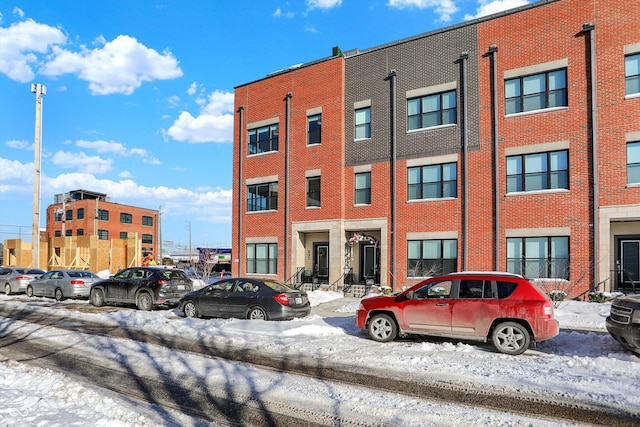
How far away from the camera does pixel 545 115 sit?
1927 centimetres

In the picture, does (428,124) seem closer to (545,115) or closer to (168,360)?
(545,115)

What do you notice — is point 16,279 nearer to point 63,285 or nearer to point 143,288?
point 63,285

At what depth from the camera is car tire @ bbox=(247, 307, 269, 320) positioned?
14161 mm

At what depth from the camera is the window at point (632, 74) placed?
1770 cm

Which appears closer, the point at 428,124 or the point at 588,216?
the point at 588,216

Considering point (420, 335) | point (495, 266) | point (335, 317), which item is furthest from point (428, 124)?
point (420, 335)

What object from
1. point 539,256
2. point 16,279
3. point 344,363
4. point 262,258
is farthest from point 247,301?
point 16,279

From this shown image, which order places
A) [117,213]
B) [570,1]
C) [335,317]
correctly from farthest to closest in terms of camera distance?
1. [117,213]
2. [570,1]
3. [335,317]

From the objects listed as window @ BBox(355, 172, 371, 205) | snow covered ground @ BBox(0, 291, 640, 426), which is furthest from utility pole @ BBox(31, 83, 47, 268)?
window @ BBox(355, 172, 371, 205)

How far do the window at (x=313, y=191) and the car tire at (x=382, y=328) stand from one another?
13.9m

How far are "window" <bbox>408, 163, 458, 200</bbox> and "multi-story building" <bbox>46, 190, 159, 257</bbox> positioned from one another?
58.4 m

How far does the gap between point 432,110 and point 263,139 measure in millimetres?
10514

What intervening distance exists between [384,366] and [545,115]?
48.9ft

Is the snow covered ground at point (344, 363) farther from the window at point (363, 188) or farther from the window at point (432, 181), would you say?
the window at point (363, 188)
